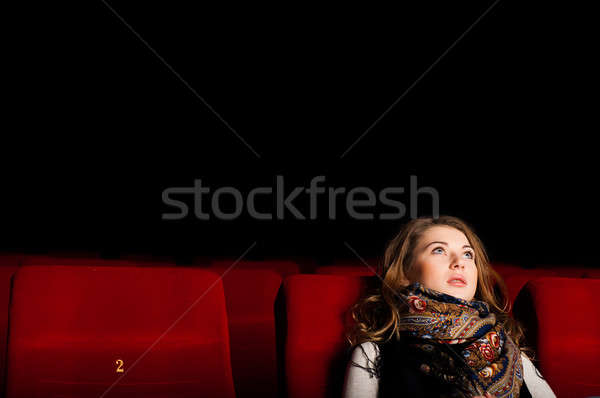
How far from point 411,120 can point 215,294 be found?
2771mm

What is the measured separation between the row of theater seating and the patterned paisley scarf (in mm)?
142

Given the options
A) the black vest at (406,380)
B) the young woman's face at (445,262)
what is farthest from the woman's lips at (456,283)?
the black vest at (406,380)

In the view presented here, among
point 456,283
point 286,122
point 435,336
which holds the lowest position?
point 435,336

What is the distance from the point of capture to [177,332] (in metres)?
0.92

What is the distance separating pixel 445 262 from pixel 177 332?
587mm

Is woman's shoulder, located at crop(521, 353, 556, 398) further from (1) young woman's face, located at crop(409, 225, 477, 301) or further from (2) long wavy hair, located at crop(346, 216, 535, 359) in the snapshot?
(1) young woman's face, located at crop(409, 225, 477, 301)

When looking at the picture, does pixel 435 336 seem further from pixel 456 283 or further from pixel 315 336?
pixel 315 336

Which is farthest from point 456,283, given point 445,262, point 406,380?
point 406,380

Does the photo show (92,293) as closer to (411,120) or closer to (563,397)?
(563,397)

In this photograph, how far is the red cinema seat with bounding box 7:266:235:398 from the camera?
865 mm

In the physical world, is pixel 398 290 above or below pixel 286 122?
below

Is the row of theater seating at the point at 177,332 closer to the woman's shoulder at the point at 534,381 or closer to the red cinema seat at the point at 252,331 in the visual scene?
the woman's shoulder at the point at 534,381

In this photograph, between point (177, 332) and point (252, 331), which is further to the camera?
point (252, 331)

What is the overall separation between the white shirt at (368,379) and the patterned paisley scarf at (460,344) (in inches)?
2.8
